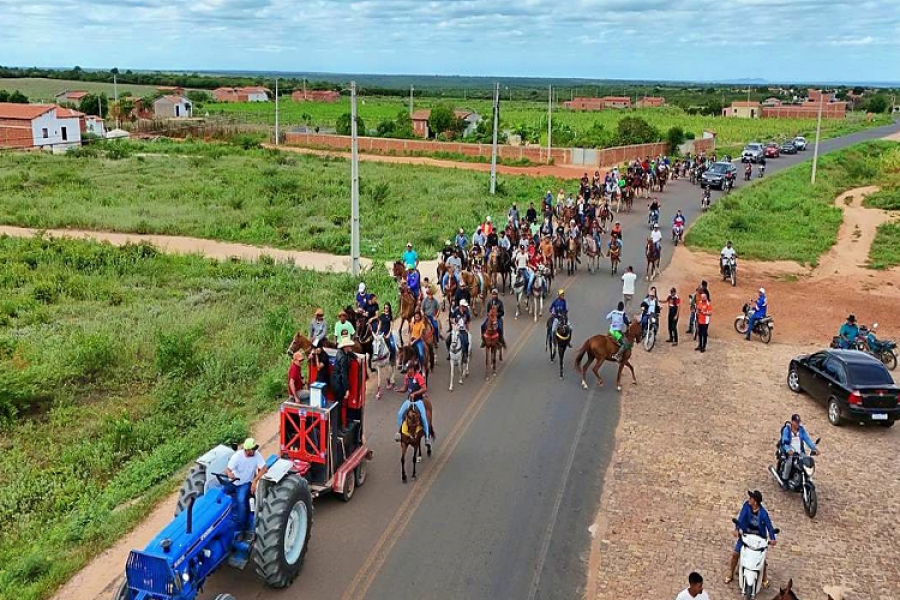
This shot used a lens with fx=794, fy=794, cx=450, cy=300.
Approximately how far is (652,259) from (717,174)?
2459cm

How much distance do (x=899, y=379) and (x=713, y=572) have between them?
1108 centimetres

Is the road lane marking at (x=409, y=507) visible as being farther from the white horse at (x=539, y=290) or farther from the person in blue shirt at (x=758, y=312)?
the person in blue shirt at (x=758, y=312)

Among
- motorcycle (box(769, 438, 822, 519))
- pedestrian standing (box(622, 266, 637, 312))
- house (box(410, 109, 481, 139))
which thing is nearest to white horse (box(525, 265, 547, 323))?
pedestrian standing (box(622, 266, 637, 312))

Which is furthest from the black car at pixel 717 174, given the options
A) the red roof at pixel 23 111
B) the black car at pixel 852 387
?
the red roof at pixel 23 111

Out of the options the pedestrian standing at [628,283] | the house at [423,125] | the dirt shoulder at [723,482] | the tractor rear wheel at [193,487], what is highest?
the house at [423,125]

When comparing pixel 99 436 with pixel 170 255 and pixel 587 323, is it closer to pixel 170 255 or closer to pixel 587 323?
pixel 587 323

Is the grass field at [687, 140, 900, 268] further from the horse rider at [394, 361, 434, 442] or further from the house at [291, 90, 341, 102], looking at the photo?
the house at [291, 90, 341, 102]

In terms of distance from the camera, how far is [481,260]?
23641mm

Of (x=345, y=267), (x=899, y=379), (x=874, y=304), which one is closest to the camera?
(x=899, y=379)

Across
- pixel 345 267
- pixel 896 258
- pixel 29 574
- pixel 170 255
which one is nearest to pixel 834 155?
pixel 896 258

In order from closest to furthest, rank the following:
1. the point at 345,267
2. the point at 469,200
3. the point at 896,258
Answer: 1. the point at 345,267
2. the point at 896,258
3. the point at 469,200

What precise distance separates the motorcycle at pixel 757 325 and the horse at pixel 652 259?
473 cm

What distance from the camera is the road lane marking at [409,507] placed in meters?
10.5

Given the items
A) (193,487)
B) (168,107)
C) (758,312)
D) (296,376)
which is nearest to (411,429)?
(296,376)
